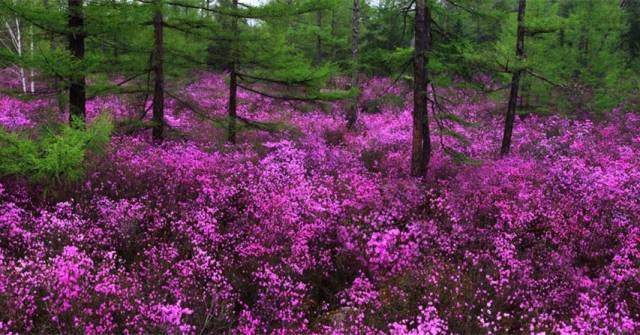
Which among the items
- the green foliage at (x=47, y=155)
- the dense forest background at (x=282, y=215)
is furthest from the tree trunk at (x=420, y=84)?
the green foliage at (x=47, y=155)

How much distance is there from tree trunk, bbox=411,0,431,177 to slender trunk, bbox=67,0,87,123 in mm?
7154

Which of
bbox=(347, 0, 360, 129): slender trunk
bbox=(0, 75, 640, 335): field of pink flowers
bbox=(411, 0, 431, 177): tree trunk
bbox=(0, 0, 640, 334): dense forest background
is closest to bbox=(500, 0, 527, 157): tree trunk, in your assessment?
bbox=(0, 0, 640, 334): dense forest background

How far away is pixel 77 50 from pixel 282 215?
5.72 metres

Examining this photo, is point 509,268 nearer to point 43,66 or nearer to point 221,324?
point 221,324

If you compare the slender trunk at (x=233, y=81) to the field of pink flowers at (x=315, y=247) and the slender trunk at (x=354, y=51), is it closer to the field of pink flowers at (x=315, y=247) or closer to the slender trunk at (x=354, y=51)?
the field of pink flowers at (x=315, y=247)

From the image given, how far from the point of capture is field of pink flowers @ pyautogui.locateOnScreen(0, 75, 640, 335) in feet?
17.3

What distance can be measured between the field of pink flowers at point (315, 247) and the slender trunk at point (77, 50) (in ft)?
4.16

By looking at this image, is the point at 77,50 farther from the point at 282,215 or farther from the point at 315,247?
the point at 315,247

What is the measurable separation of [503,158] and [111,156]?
1134 centimetres

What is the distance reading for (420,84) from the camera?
9.78 meters

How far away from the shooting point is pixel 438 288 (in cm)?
599

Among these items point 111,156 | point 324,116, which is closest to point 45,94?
point 111,156

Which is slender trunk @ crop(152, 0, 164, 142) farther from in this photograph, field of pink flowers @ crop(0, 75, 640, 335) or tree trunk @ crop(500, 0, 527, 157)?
tree trunk @ crop(500, 0, 527, 157)

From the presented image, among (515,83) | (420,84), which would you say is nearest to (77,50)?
(420,84)
